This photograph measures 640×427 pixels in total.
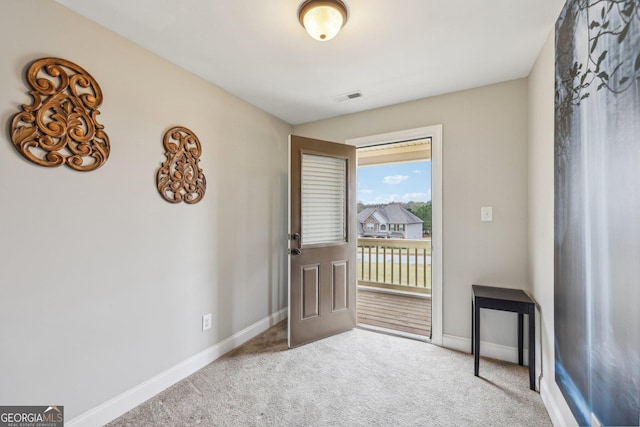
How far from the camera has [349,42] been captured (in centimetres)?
177

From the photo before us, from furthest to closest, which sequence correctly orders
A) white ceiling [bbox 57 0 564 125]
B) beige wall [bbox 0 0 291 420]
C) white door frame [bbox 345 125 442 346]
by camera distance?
white door frame [bbox 345 125 442 346] < white ceiling [bbox 57 0 564 125] < beige wall [bbox 0 0 291 420]

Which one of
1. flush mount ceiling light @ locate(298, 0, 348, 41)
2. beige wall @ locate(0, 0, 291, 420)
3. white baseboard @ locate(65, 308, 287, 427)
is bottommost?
white baseboard @ locate(65, 308, 287, 427)

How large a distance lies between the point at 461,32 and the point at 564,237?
4.57 feet

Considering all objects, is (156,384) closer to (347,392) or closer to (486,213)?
(347,392)

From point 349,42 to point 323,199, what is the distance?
1477mm

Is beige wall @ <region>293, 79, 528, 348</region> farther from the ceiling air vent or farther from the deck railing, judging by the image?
the deck railing

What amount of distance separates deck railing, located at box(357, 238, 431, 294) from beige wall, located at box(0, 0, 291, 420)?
2.63 metres

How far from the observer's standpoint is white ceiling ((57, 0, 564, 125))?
147 centimetres

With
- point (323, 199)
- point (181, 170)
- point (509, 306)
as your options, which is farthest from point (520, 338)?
point (181, 170)

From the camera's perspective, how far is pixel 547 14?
4.97 feet

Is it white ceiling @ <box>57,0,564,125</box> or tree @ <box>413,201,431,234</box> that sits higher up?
white ceiling @ <box>57,0,564,125</box>

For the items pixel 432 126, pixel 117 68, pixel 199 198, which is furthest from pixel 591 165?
pixel 117 68

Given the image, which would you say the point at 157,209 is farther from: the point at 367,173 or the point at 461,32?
the point at 367,173

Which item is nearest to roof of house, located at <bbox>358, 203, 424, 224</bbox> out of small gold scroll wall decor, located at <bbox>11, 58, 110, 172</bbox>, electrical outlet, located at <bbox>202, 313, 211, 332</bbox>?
electrical outlet, located at <bbox>202, 313, 211, 332</bbox>
